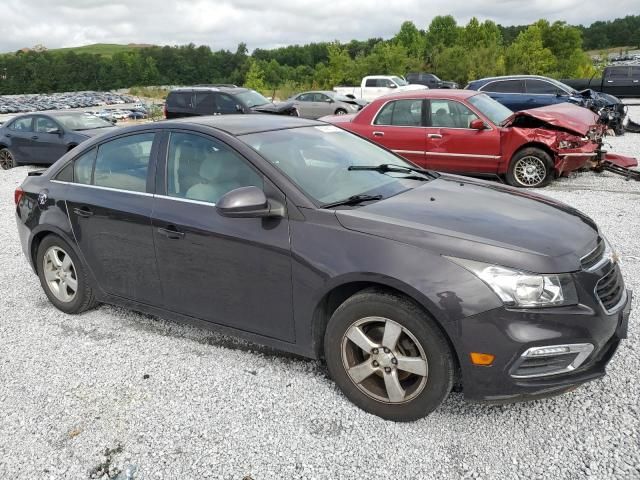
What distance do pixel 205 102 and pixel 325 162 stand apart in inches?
560

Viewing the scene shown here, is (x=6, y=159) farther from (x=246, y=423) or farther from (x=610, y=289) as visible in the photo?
(x=610, y=289)

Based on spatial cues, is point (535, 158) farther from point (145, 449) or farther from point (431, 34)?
point (431, 34)

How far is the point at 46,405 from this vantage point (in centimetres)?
323

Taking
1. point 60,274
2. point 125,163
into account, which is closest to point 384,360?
point 125,163

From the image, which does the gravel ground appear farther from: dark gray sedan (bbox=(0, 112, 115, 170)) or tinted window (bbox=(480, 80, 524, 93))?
tinted window (bbox=(480, 80, 524, 93))

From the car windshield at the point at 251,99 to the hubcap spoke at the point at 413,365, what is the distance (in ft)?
48.7

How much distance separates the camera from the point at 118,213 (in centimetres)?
382

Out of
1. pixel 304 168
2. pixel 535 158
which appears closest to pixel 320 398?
pixel 304 168

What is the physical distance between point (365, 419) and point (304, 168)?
1.54m

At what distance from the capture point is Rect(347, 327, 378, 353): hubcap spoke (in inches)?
112

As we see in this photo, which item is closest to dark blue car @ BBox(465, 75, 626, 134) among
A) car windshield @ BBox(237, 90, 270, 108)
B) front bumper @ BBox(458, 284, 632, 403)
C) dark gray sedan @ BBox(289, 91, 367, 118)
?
car windshield @ BBox(237, 90, 270, 108)

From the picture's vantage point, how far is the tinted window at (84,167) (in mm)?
4215

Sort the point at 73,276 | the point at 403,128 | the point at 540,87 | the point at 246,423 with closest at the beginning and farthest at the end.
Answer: the point at 246,423, the point at 73,276, the point at 403,128, the point at 540,87

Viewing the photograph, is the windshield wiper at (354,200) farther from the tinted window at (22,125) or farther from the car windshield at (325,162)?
the tinted window at (22,125)
